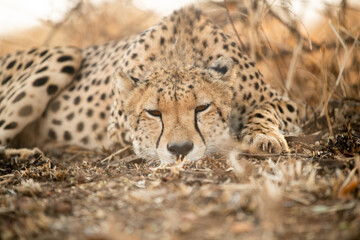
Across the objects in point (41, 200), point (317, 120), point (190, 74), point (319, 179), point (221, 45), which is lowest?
point (41, 200)

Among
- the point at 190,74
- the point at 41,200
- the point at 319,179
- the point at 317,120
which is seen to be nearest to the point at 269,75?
the point at 317,120

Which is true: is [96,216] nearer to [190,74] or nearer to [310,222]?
[310,222]

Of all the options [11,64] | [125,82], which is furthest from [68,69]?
[125,82]

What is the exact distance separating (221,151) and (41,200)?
106 cm

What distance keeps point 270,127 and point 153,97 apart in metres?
0.76

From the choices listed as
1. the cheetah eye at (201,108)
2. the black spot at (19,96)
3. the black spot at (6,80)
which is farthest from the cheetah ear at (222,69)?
the black spot at (6,80)

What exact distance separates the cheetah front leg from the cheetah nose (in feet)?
1.07

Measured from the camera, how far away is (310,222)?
1221mm

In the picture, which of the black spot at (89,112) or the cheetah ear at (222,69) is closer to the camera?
the cheetah ear at (222,69)

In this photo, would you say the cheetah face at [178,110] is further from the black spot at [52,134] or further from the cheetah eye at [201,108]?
the black spot at [52,134]

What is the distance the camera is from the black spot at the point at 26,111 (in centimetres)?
343

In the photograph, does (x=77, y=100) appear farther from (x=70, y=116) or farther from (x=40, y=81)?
(x=40, y=81)

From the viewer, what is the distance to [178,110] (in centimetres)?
231

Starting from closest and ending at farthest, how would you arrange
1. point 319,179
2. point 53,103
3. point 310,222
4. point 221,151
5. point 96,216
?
1. point 310,222
2. point 96,216
3. point 319,179
4. point 221,151
5. point 53,103
